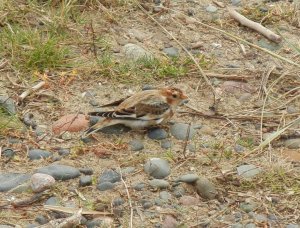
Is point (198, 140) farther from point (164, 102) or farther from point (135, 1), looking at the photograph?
point (135, 1)

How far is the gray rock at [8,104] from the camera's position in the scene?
19.6 feet

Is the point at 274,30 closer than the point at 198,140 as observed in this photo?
No

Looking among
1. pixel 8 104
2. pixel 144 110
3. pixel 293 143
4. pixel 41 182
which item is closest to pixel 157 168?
pixel 144 110

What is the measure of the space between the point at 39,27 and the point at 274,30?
2.01 meters

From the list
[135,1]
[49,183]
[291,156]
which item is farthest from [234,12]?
[49,183]

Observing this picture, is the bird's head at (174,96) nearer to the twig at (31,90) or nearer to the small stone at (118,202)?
the twig at (31,90)

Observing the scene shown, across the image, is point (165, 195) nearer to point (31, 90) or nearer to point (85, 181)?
point (85, 181)

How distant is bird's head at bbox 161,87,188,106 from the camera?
234 inches

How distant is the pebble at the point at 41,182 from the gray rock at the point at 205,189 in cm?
89

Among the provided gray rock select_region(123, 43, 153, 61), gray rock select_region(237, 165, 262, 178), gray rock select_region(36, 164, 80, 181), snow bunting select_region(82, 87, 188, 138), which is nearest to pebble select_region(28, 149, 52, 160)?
gray rock select_region(36, 164, 80, 181)

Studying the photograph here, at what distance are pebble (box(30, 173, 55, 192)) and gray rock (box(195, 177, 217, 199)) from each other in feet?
2.91

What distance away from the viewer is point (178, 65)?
6715mm

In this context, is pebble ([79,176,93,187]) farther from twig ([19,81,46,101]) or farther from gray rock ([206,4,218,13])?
gray rock ([206,4,218,13])

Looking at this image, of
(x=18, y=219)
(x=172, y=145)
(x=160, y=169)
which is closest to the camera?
(x=18, y=219)
